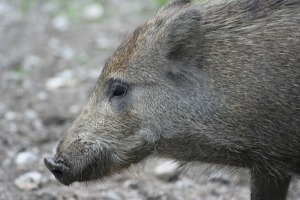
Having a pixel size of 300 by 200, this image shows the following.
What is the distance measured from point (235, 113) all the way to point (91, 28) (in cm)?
506

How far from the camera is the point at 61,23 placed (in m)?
10.2

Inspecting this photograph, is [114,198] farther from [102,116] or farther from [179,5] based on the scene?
[179,5]

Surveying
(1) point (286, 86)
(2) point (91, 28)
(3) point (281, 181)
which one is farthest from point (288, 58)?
(2) point (91, 28)

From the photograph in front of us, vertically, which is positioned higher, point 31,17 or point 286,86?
point 31,17

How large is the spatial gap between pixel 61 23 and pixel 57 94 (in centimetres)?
213

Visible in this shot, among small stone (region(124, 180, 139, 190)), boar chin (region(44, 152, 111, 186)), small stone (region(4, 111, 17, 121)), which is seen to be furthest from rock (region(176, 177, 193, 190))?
small stone (region(4, 111, 17, 121))

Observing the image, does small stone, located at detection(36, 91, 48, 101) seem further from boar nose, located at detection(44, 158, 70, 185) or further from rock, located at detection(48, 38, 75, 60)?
boar nose, located at detection(44, 158, 70, 185)

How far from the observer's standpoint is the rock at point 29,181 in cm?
646

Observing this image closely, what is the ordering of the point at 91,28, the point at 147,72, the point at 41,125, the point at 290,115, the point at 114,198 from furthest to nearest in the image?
the point at 91,28 → the point at 41,125 → the point at 114,198 → the point at 147,72 → the point at 290,115

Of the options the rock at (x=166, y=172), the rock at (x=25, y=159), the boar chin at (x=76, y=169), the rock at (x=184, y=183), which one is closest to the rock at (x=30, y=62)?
the rock at (x=25, y=159)

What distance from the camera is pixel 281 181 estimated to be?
216 inches

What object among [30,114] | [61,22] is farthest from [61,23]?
→ [30,114]

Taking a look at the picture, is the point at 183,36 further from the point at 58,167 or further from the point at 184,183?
the point at 184,183

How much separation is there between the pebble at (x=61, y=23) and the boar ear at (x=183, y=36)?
487 cm
